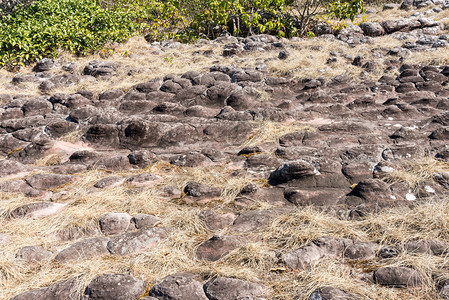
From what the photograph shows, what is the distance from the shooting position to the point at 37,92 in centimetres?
651

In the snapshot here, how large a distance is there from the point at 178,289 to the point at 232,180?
1533 mm

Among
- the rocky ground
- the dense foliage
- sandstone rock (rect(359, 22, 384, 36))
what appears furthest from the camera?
sandstone rock (rect(359, 22, 384, 36))

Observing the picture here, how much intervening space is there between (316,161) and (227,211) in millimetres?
1008

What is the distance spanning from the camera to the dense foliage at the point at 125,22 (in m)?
7.93

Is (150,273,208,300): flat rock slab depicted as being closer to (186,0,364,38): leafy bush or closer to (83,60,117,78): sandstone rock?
(83,60,117,78): sandstone rock

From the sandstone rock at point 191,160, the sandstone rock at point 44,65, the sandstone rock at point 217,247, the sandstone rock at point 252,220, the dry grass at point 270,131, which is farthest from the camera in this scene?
the sandstone rock at point 44,65

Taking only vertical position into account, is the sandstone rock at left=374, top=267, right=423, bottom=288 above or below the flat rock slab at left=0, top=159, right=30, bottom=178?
above

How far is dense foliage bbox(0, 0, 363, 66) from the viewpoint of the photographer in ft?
26.0

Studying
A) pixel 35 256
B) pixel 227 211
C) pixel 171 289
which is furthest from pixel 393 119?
pixel 35 256

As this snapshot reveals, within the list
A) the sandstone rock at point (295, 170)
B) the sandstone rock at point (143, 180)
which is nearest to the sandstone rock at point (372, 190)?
the sandstone rock at point (295, 170)

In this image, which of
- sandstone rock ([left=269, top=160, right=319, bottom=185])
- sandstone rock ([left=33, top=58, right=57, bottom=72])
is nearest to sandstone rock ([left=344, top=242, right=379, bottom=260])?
sandstone rock ([left=269, top=160, right=319, bottom=185])

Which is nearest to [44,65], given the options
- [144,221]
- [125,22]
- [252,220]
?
[125,22]

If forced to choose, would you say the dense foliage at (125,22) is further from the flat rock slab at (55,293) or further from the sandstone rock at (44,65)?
the flat rock slab at (55,293)

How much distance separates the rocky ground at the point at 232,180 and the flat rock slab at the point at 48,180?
16 millimetres
